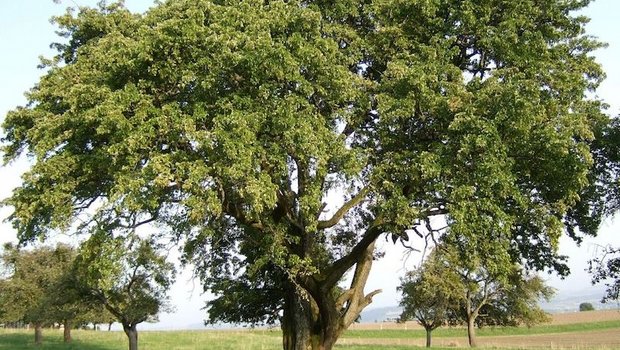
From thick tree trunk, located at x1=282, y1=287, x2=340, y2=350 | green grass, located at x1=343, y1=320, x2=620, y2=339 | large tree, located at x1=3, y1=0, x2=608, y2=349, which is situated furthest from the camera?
green grass, located at x1=343, y1=320, x2=620, y2=339

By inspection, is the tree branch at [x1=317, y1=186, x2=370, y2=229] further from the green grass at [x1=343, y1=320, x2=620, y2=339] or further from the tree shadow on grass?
the green grass at [x1=343, y1=320, x2=620, y2=339]

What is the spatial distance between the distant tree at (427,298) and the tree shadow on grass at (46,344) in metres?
25.9

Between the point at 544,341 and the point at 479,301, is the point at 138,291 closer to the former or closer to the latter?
the point at 479,301

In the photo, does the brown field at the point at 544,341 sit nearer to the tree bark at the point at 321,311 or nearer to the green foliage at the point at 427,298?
the green foliage at the point at 427,298

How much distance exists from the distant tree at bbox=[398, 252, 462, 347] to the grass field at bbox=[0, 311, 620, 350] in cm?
301

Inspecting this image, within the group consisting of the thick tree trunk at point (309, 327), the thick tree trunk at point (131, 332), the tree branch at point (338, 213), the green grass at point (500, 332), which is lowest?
the green grass at point (500, 332)

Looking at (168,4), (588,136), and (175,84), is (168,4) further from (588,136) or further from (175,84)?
(588,136)

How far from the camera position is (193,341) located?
55.4 meters

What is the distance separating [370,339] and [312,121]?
2565 inches

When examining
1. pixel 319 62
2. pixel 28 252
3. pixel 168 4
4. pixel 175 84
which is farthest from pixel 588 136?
pixel 28 252

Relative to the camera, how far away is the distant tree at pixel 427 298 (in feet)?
161

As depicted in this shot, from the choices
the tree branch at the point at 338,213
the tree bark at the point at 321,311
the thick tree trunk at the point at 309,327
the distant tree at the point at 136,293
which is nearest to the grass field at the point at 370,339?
the distant tree at the point at 136,293

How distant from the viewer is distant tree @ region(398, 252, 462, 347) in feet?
161

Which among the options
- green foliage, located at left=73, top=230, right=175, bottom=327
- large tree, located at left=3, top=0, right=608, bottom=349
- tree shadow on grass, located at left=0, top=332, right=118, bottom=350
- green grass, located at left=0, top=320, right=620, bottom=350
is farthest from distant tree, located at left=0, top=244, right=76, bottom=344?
large tree, located at left=3, top=0, right=608, bottom=349
